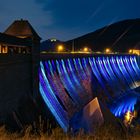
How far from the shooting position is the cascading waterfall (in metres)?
34.5

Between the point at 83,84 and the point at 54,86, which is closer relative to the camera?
the point at 54,86

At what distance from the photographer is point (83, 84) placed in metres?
45.7

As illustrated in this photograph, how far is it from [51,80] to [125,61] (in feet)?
161

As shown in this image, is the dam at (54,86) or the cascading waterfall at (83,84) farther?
the cascading waterfall at (83,84)

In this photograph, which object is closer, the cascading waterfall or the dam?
the dam

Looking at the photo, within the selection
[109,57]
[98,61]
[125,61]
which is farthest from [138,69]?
[98,61]

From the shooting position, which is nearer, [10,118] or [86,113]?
[10,118]

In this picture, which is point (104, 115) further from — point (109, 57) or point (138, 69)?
point (138, 69)

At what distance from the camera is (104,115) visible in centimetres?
2462

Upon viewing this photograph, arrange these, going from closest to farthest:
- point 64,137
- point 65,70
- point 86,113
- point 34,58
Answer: point 64,137
point 86,113
point 34,58
point 65,70

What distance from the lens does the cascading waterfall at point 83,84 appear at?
34500 mm

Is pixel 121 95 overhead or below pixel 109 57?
below

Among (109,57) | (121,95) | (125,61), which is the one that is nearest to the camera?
(121,95)

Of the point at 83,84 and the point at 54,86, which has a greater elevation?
the point at 54,86
